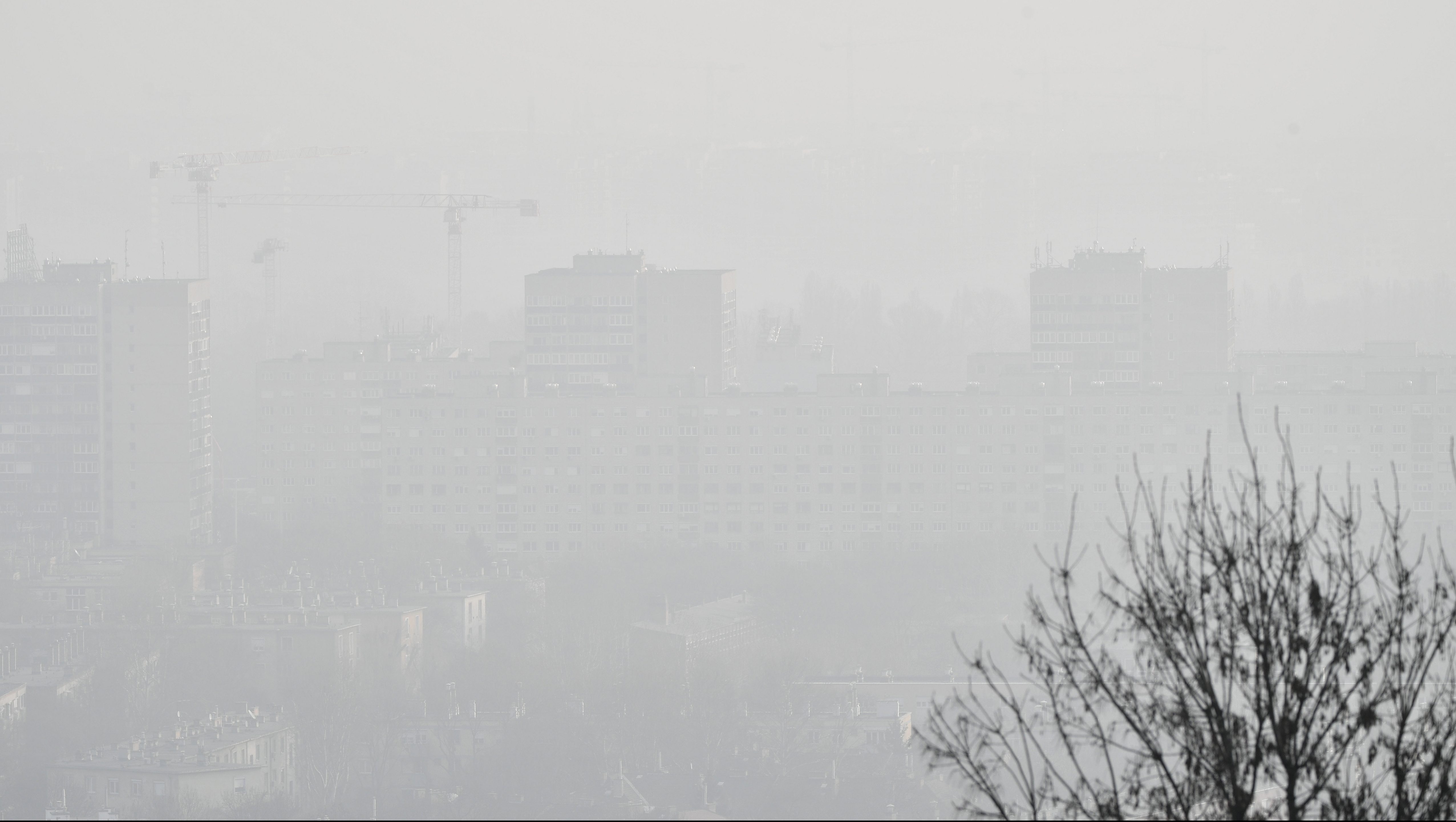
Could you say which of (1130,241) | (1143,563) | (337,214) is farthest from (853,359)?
(1143,563)

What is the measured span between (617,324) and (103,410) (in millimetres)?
5045

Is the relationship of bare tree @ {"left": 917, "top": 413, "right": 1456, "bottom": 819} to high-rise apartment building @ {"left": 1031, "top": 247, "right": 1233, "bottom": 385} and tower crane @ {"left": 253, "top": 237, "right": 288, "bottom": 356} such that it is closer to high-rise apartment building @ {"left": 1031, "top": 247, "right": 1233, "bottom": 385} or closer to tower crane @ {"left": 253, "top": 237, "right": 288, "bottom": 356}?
high-rise apartment building @ {"left": 1031, "top": 247, "right": 1233, "bottom": 385}

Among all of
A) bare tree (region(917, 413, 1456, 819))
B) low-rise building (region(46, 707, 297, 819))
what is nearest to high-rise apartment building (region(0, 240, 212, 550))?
low-rise building (region(46, 707, 297, 819))

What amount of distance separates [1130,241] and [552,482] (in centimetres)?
1498

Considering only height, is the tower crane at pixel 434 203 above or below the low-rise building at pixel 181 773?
above

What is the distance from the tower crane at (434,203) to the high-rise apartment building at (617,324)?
45.2ft

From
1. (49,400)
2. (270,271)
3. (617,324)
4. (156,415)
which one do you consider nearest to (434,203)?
(270,271)

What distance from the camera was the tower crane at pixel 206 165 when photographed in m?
38.8

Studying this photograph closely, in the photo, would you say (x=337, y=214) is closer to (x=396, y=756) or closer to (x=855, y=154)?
(x=855, y=154)

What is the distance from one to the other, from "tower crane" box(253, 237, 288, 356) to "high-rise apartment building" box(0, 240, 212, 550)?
13237 mm

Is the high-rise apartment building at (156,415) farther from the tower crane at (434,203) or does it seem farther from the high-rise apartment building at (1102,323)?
the tower crane at (434,203)

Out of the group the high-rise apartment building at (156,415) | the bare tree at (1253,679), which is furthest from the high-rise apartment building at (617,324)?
the bare tree at (1253,679)

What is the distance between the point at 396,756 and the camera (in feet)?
46.0

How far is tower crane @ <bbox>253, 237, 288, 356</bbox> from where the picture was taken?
38.5 m
